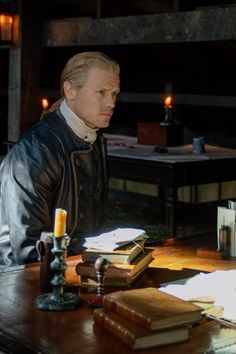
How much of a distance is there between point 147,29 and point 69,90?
382cm

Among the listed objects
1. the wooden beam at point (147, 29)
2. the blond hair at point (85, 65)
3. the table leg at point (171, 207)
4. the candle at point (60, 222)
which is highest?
the wooden beam at point (147, 29)

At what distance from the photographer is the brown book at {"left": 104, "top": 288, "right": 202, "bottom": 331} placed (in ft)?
5.79

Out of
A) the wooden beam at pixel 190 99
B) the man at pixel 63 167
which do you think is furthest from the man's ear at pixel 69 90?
→ the wooden beam at pixel 190 99

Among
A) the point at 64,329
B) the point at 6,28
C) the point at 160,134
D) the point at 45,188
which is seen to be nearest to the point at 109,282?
the point at 64,329

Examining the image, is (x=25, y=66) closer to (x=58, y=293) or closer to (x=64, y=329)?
(x=58, y=293)

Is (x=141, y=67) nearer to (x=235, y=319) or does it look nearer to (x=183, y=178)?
(x=183, y=178)

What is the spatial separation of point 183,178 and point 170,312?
11.5 ft

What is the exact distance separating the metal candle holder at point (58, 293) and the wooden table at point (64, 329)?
0.9 inches

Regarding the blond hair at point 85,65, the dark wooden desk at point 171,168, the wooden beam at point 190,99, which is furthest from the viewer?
the wooden beam at point 190,99

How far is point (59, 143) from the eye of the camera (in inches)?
119

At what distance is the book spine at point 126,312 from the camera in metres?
1.76

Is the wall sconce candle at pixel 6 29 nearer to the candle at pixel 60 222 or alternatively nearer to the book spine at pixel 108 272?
the book spine at pixel 108 272

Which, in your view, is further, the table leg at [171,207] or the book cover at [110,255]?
the table leg at [171,207]

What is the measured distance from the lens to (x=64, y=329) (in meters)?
1.90
